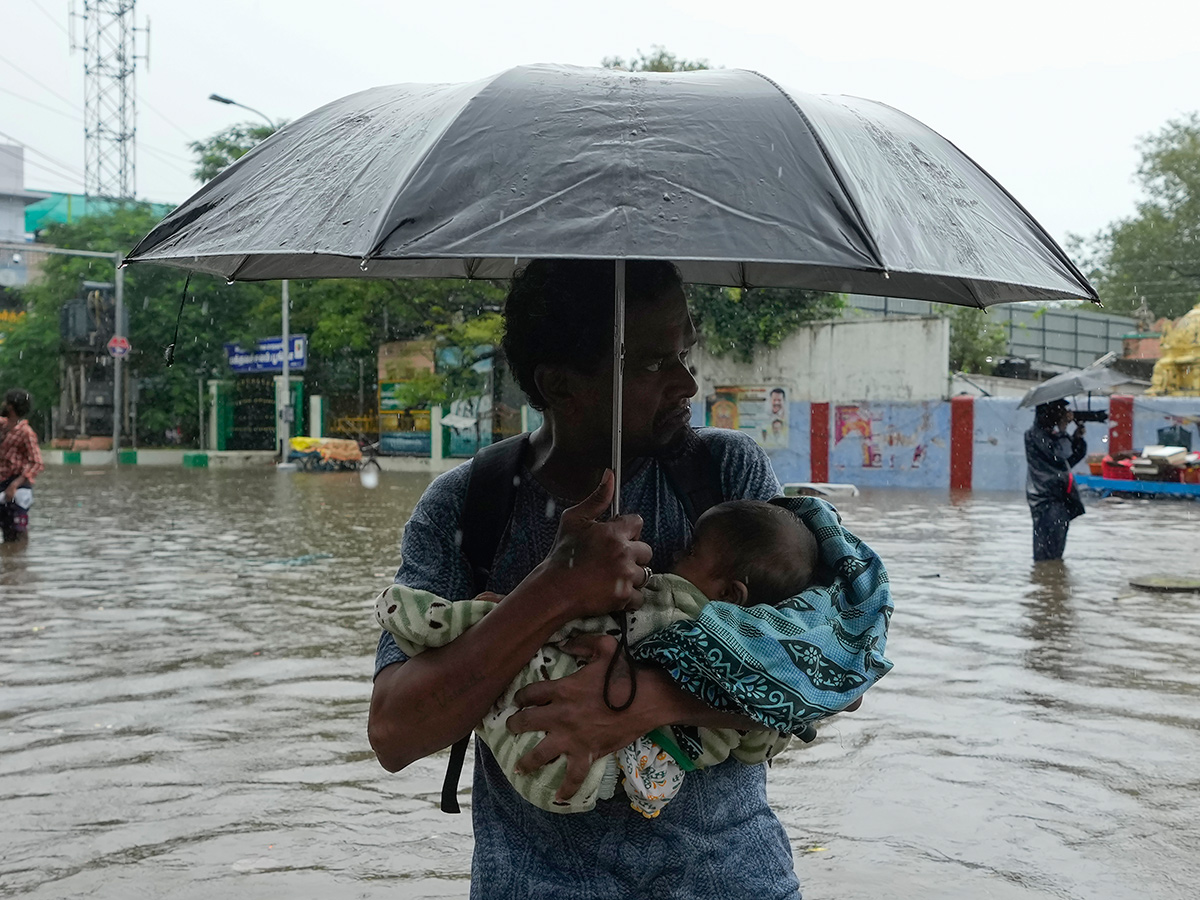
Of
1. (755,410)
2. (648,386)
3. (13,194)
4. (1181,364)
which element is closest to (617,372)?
(648,386)

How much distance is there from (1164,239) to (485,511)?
185 feet

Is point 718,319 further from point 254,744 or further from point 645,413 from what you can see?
point 645,413

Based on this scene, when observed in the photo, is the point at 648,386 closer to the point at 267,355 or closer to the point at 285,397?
the point at 285,397

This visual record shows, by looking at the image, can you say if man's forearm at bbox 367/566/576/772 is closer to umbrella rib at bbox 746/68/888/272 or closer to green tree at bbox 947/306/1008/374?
umbrella rib at bbox 746/68/888/272

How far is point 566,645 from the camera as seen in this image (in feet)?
5.93

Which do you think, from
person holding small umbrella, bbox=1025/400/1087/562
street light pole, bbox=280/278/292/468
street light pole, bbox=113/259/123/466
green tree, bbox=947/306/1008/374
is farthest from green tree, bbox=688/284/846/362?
person holding small umbrella, bbox=1025/400/1087/562

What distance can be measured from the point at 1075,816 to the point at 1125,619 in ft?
16.4

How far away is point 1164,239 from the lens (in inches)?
2064

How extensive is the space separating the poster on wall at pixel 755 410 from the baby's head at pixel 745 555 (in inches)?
1155

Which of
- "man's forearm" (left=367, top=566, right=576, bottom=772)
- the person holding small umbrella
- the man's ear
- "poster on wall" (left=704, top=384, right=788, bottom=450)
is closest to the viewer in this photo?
"man's forearm" (left=367, top=566, right=576, bottom=772)

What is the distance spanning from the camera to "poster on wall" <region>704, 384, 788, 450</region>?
31.5 metres

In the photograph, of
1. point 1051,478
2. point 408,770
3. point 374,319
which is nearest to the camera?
point 408,770

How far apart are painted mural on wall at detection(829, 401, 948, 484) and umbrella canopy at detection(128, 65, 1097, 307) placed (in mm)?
27581

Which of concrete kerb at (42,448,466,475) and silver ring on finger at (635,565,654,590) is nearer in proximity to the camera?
silver ring on finger at (635,565,654,590)
